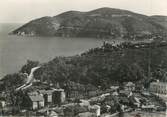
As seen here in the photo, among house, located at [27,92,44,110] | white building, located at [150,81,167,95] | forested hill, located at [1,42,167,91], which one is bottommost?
house, located at [27,92,44,110]

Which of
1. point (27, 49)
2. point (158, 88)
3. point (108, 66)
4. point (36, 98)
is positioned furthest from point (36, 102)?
point (158, 88)

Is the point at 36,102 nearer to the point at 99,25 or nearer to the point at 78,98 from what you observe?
the point at 78,98

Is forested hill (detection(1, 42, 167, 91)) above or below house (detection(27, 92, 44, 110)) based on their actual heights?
above

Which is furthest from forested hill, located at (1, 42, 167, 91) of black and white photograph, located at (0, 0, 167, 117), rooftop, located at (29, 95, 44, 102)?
rooftop, located at (29, 95, 44, 102)

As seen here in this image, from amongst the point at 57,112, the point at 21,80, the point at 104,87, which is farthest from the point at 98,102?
the point at 21,80

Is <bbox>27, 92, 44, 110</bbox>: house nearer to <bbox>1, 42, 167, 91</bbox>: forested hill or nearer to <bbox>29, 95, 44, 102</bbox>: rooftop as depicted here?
<bbox>29, 95, 44, 102</bbox>: rooftop

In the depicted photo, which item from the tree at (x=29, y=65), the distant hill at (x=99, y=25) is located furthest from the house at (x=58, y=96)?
the distant hill at (x=99, y=25)

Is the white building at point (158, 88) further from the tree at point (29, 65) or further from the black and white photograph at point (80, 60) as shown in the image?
the tree at point (29, 65)

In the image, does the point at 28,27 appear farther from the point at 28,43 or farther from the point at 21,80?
the point at 21,80
